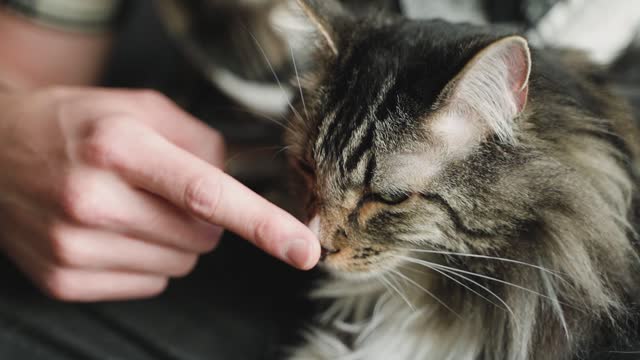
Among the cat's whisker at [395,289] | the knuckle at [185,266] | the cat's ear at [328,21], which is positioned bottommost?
the knuckle at [185,266]

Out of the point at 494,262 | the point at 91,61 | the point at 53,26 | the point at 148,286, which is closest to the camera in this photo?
the point at 494,262

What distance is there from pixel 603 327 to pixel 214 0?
35.6 inches

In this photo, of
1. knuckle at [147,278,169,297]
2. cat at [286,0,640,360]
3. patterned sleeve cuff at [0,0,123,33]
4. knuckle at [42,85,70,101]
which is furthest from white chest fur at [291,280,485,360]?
patterned sleeve cuff at [0,0,123,33]

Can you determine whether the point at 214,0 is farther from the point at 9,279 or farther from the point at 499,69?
the point at 499,69

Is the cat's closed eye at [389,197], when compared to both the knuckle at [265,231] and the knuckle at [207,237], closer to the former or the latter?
the knuckle at [265,231]

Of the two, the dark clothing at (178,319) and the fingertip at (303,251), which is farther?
the dark clothing at (178,319)

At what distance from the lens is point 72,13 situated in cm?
119

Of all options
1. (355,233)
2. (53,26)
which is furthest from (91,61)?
(355,233)

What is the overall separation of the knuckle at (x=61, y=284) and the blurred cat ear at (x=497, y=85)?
59 cm

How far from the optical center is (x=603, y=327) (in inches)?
30.4

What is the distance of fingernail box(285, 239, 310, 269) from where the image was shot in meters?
0.68

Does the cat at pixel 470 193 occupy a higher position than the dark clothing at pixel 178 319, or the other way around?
the cat at pixel 470 193

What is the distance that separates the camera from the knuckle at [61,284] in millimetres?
889

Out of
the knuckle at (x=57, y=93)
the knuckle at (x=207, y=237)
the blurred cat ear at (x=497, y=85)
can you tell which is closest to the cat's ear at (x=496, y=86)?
the blurred cat ear at (x=497, y=85)
